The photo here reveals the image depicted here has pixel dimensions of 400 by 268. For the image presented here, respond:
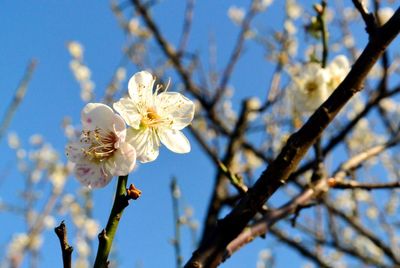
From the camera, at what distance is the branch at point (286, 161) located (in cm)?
86

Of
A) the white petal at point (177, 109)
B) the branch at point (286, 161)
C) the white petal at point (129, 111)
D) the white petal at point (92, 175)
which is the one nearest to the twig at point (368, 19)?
the branch at point (286, 161)

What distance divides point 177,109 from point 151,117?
0.07 metres

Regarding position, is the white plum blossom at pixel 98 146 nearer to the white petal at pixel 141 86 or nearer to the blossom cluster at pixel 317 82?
the white petal at pixel 141 86

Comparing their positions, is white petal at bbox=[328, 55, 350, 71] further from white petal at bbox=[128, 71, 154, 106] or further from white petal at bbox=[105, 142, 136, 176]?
white petal at bbox=[105, 142, 136, 176]

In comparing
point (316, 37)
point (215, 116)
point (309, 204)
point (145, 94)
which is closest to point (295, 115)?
point (316, 37)

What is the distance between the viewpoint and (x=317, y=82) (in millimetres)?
1804

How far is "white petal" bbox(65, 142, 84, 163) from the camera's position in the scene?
3.03 ft

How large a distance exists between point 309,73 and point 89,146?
1.16 metres

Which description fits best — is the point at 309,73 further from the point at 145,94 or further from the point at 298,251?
the point at 298,251

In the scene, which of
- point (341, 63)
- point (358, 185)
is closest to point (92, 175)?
point (358, 185)

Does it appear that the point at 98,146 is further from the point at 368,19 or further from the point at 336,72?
the point at 336,72

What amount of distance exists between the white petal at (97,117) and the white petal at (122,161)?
63 mm

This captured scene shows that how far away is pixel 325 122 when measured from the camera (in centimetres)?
88

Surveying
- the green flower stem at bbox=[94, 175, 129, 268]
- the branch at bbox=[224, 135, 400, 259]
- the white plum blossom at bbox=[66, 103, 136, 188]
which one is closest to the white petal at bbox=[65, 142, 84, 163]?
the white plum blossom at bbox=[66, 103, 136, 188]
